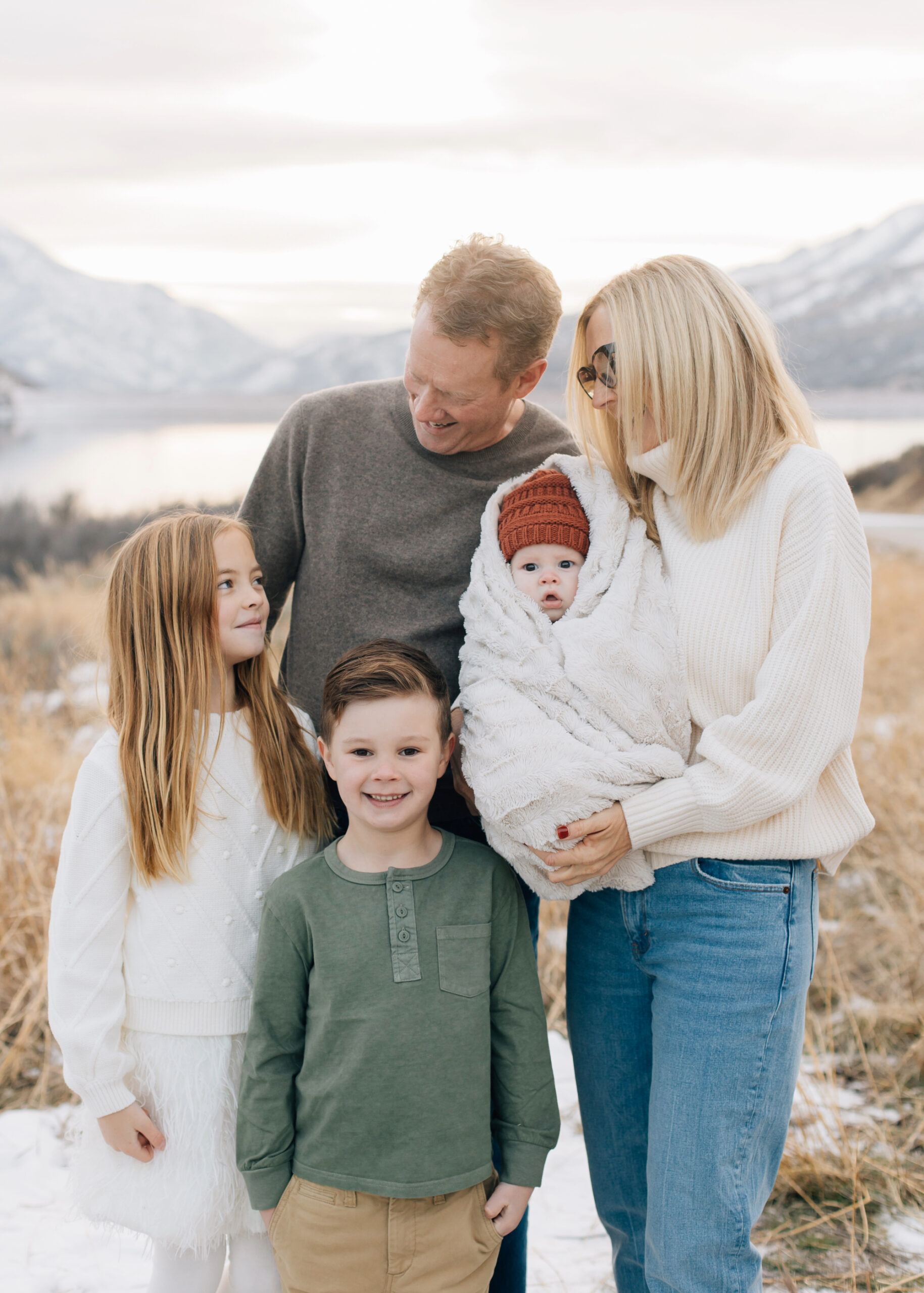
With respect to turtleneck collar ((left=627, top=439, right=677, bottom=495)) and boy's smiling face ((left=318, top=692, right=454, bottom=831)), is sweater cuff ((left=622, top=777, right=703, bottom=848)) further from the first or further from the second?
turtleneck collar ((left=627, top=439, right=677, bottom=495))

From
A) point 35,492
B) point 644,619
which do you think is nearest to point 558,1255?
point 644,619

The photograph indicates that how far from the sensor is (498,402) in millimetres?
1821

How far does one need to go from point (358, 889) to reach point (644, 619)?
2.04 ft

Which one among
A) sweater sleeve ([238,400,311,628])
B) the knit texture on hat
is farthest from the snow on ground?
the knit texture on hat

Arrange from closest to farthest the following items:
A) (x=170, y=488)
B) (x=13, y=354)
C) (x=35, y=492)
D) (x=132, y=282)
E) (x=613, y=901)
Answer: (x=613, y=901) → (x=35, y=492) → (x=170, y=488) → (x=13, y=354) → (x=132, y=282)

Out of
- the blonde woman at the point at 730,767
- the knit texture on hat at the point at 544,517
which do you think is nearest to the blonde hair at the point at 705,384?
the blonde woman at the point at 730,767

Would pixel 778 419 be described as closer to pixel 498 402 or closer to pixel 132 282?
pixel 498 402

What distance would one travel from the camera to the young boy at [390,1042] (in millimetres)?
1424

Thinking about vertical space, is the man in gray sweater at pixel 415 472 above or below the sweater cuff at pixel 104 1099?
above

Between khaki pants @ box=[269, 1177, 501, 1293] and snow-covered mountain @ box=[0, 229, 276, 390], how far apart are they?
16.9 meters

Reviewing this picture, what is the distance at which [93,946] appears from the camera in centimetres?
151

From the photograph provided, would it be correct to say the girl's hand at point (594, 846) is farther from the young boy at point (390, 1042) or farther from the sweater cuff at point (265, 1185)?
the sweater cuff at point (265, 1185)

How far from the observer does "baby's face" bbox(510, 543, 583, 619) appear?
1588mm

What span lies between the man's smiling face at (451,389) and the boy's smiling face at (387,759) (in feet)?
1.88
